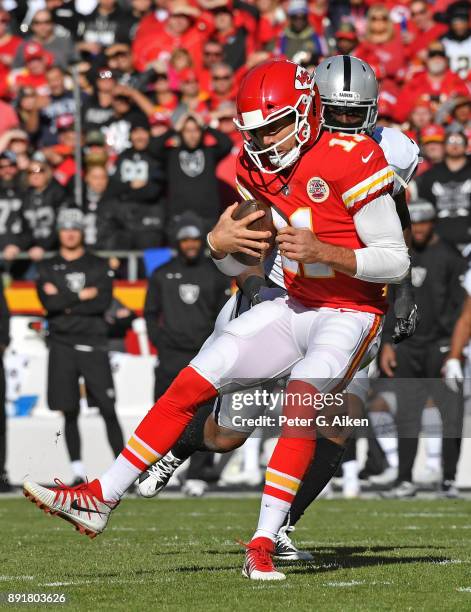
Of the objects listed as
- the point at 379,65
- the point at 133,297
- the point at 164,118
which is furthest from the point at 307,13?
the point at 133,297

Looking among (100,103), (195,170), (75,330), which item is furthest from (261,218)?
(100,103)

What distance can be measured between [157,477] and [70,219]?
510 cm

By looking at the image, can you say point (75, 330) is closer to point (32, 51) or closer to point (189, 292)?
point (189, 292)

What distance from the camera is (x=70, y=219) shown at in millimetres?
10633

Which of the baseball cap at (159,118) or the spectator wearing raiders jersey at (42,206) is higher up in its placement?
the baseball cap at (159,118)

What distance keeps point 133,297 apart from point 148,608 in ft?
26.0

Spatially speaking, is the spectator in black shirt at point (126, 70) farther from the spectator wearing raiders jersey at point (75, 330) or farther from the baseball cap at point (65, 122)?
the spectator wearing raiders jersey at point (75, 330)

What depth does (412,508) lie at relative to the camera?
9.00 m

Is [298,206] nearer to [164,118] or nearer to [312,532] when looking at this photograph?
[312,532]

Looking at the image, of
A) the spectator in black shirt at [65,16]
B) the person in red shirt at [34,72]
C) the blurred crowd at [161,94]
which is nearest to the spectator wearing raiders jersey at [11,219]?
the blurred crowd at [161,94]

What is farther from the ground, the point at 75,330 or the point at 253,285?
the point at 253,285

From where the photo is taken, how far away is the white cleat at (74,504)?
16.6 feet

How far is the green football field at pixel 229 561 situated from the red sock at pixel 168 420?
455mm

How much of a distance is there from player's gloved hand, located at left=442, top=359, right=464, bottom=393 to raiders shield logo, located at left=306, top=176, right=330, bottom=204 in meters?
4.57
